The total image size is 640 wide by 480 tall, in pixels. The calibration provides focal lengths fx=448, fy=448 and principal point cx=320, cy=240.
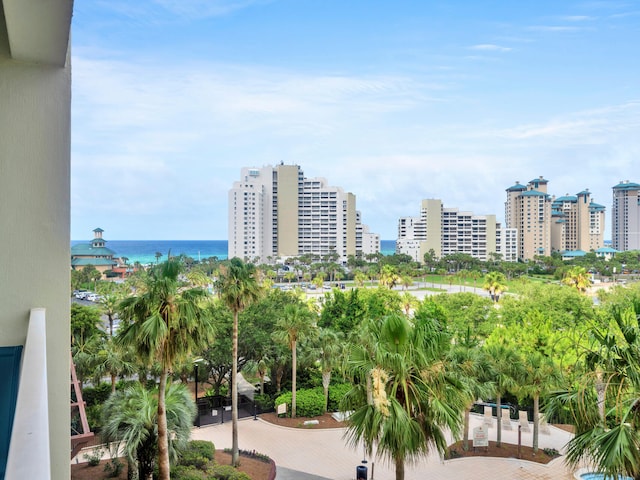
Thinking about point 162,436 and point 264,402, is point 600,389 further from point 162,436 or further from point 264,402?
point 264,402

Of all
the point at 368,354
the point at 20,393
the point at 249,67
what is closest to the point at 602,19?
the point at 249,67

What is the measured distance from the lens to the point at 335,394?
808 inches

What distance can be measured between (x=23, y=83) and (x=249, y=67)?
9109 centimetres

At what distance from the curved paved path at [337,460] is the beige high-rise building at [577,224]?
115787 millimetres

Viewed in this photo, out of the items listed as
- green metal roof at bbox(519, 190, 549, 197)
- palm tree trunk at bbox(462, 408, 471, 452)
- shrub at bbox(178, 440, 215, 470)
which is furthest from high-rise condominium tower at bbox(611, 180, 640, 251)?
shrub at bbox(178, 440, 215, 470)

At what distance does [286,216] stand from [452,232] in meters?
45.7

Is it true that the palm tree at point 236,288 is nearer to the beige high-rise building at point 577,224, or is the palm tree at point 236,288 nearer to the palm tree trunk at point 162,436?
the palm tree trunk at point 162,436

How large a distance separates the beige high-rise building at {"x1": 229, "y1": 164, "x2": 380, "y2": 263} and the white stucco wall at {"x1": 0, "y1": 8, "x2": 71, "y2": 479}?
330ft

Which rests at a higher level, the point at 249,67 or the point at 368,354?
the point at 249,67

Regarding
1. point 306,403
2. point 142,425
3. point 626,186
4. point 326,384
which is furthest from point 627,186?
point 142,425

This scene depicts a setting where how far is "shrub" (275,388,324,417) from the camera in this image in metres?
19.3

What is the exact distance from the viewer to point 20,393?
1981 millimetres

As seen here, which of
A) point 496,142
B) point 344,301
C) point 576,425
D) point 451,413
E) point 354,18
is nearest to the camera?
point 576,425

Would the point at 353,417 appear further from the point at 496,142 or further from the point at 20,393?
the point at 496,142
